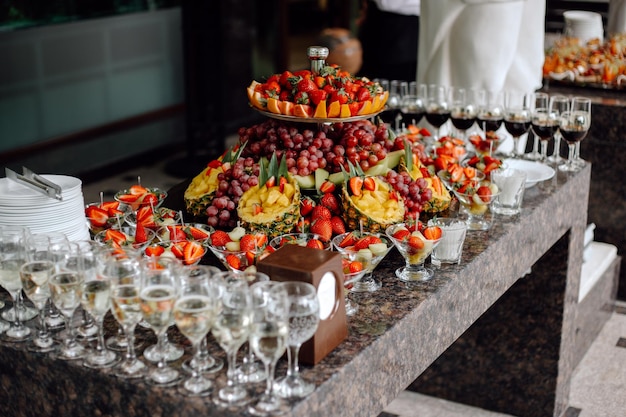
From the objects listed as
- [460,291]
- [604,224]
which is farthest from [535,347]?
[604,224]

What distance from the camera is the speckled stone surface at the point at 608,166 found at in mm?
4562

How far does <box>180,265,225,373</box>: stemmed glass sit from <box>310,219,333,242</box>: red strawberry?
56 centimetres

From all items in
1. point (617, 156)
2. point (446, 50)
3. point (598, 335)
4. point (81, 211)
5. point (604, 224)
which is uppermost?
point (446, 50)

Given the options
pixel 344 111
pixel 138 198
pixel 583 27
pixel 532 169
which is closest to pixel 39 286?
pixel 138 198

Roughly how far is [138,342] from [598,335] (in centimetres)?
295

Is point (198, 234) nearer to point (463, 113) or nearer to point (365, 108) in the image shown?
point (365, 108)

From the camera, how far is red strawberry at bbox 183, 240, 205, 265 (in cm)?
206

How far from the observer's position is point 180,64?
294 inches

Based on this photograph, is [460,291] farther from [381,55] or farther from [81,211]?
[381,55]

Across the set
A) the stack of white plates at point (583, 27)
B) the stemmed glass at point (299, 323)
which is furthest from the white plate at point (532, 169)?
the stack of white plates at point (583, 27)

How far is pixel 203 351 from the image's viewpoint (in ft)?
5.78

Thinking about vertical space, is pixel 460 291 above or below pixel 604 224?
above

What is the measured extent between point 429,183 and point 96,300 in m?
1.16

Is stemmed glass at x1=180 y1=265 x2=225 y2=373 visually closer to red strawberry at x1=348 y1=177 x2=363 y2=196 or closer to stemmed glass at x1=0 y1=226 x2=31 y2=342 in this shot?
stemmed glass at x1=0 y1=226 x2=31 y2=342
